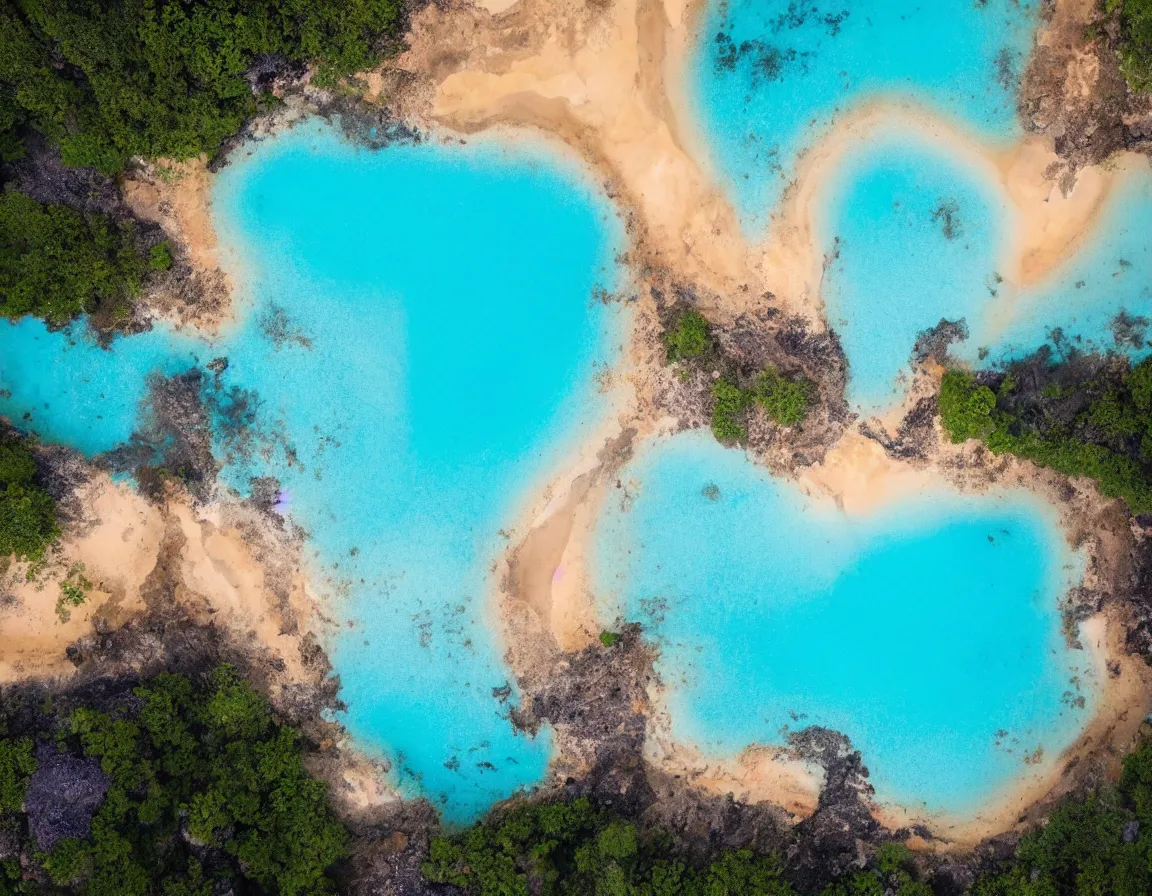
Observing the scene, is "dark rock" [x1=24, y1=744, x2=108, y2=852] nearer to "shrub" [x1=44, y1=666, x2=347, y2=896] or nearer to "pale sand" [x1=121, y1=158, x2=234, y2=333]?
"shrub" [x1=44, y1=666, x2=347, y2=896]

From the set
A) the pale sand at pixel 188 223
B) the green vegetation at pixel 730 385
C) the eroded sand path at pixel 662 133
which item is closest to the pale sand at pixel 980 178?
the eroded sand path at pixel 662 133

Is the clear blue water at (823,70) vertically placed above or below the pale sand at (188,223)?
above

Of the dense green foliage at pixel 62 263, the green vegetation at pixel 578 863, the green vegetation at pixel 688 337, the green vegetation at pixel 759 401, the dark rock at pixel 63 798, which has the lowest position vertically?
the dark rock at pixel 63 798

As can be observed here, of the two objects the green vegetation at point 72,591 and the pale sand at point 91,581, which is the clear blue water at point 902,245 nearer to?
the pale sand at point 91,581

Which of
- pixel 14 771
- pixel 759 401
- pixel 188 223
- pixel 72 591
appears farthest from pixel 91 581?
pixel 759 401

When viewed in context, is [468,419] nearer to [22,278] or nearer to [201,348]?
[201,348]
